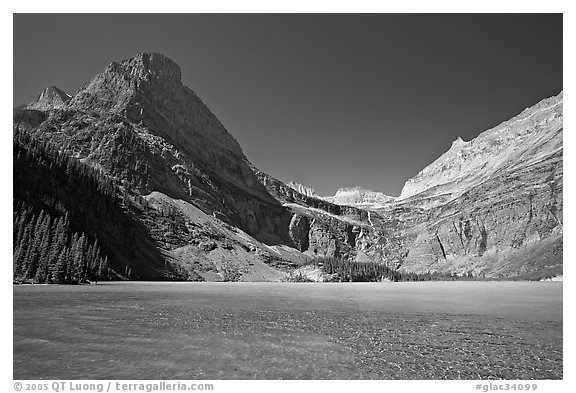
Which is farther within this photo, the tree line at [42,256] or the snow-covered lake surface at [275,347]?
the tree line at [42,256]

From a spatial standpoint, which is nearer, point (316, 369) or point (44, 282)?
point (316, 369)

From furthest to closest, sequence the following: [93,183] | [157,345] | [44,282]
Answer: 1. [93,183]
2. [44,282]
3. [157,345]

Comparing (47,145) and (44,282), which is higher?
(47,145)

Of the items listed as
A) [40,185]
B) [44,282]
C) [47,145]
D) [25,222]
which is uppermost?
[47,145]

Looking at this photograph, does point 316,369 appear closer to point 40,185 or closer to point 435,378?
point 435,378

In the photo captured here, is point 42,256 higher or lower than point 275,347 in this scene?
higher

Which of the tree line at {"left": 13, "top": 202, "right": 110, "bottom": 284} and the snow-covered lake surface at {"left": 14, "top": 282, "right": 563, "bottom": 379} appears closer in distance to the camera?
the snow-covered lake surface at {"left": 14, "top": 282, "right": 563, "bottom": 379}

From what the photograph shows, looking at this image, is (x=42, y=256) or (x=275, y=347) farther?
(x=42, y=256)
